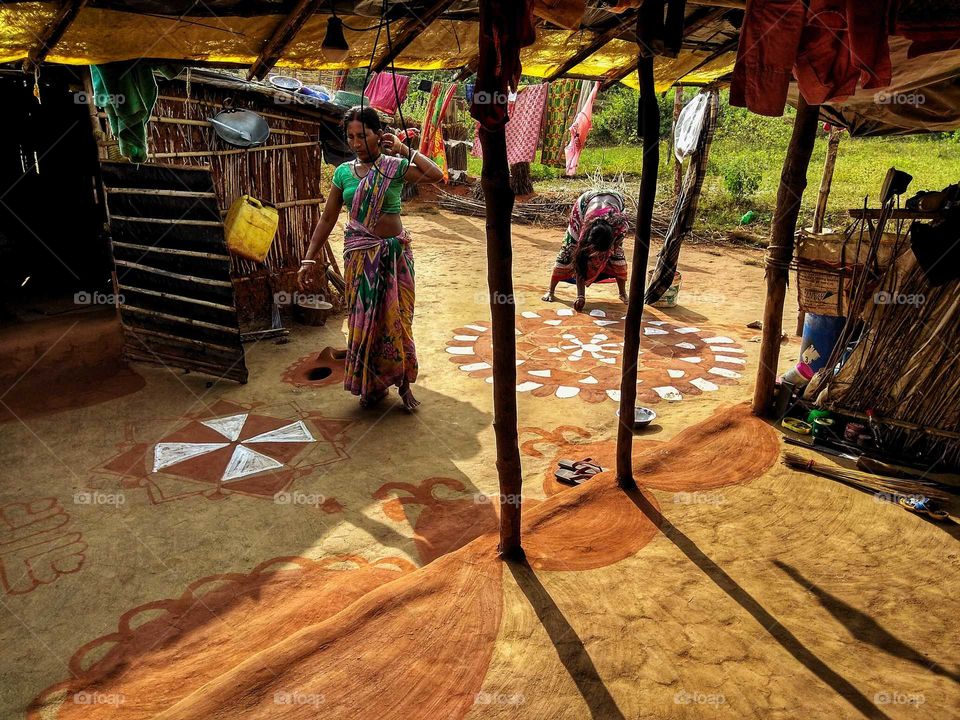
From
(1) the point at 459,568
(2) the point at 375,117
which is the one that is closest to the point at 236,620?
(1) the point at 459,568

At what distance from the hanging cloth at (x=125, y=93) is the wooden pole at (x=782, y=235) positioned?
4419 mm

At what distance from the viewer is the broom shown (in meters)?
3.73

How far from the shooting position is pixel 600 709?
87.6 inches

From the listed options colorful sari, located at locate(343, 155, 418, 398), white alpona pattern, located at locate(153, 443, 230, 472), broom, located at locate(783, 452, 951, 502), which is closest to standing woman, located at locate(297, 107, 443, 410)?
colorful sari, located at locate(343, 155, 418, 398)

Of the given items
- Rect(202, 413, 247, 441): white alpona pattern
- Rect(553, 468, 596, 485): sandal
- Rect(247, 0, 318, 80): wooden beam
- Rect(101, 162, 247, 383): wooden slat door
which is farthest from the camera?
Rect(101, 162, 247, 383): wooden slat door

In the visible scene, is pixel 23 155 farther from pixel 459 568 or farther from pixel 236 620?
pixel 459 568

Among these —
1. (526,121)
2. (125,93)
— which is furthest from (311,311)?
(526,121)

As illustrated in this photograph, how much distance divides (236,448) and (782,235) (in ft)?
13.6

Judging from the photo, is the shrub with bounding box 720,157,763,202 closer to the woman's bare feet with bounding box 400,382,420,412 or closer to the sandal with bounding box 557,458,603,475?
the woman's bare feet with bounding box 400,382,420,412

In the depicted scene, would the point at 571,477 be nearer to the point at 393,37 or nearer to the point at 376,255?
the point at 376,255

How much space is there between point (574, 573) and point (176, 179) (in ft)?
15.7

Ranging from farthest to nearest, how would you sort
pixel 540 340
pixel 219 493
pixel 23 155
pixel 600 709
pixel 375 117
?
pixel 23 155 → pixel 540 340 → pixel 375 117 → pixel 219 493 → pixel 600 709

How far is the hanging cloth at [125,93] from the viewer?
4285mm

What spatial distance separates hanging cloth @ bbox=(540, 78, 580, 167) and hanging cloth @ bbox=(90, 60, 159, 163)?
8396mm
